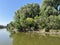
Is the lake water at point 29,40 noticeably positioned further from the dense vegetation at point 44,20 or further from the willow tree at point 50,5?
the willow tree at point 50,5

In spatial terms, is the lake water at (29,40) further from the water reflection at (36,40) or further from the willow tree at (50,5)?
the willow tree at (50,5)

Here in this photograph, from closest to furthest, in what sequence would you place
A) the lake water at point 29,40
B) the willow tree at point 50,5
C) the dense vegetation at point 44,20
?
the lake water at point 29,40 < the dense vegetation at point 44,20 < the willow tree at point 50,5

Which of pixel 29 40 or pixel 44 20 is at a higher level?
pixel 44 20

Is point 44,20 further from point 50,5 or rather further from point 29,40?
point 29,40

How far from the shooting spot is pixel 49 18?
1283 inches

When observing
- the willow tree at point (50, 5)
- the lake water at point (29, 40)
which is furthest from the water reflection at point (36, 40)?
the willow tree at point (50, 5)

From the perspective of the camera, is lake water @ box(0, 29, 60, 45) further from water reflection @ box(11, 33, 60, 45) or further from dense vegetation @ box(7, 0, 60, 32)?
dense vegetation @ box(7, 0, 60, 32)

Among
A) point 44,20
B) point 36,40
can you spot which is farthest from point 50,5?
point 36,40

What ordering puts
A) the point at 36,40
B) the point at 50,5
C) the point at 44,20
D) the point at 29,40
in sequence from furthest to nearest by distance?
the point at 50,5 → the point at 44,20 → the point at 36,40 → the point at 29,40

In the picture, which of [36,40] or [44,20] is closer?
[36,40]

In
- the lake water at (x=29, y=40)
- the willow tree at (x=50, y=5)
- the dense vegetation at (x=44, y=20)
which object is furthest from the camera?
the willow tree at (x=50, y=5)

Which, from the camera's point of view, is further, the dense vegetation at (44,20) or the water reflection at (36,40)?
the dense vegetation at (44,20)

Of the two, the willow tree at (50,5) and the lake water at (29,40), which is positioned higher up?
the willow tree at (50,5)

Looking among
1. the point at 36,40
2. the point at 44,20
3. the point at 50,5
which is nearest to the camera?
the point at 36,40
